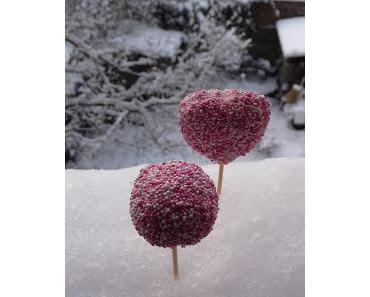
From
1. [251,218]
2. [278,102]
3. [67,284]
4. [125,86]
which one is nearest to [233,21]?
[278,102]

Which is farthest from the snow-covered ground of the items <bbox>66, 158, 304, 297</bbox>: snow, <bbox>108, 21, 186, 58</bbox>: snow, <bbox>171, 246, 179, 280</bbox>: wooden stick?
<bbox>171, 246, 179, 280</bbox>: wooden stick

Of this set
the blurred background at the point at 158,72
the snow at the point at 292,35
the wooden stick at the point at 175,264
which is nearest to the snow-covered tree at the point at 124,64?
the blurred background at the point at 158,72

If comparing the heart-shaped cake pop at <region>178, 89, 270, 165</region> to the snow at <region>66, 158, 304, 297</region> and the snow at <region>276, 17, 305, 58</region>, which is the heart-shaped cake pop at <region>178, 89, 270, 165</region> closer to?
the snow at <region>66, 158, 304, 297</region>

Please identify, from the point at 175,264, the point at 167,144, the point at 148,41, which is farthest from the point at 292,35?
the point at 175,264

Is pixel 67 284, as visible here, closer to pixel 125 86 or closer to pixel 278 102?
pixel 278 102

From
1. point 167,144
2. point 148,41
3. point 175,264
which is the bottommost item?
point 167,144

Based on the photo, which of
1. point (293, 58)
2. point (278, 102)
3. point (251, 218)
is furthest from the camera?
point (278, 102)

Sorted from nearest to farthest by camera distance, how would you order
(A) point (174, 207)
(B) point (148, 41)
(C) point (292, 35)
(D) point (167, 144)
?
(A) point (174, 207) → (C) point (292, 35) → (B) point (148, 41) → (D) point (167, 144)

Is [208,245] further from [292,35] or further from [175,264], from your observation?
[292,35]
